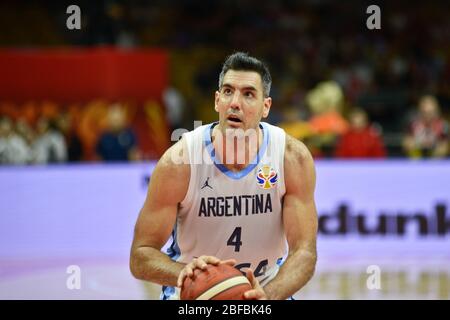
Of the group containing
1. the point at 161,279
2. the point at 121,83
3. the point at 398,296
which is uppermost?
the point at 121,83

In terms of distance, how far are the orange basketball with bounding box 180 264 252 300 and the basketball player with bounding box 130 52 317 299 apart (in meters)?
0.37

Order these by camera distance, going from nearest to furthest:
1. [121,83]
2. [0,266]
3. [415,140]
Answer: [0,266], [415,140], [121,83]

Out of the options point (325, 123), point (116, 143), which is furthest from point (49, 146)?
point (325, 123)

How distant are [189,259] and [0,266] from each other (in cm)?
→ 524

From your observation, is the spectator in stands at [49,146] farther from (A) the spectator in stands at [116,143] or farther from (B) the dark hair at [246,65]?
(B) the dark hair at [246,65]

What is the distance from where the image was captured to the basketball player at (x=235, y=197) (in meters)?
4.50

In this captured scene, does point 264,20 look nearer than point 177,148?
No

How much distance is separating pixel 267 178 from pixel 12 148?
281 inches

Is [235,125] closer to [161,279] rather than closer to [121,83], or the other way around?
[161,279]

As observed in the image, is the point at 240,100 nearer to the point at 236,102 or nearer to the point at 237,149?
the point at 236,102

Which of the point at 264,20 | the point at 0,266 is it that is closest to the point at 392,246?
the point at 0,266

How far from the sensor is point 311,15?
1770cm

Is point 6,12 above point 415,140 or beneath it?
above

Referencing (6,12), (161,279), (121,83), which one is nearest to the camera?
(161,279)
